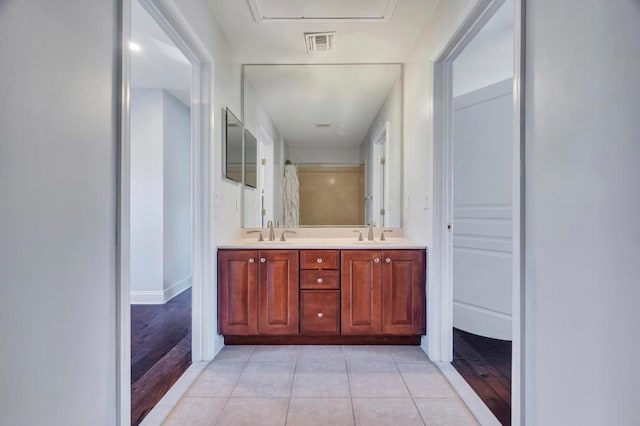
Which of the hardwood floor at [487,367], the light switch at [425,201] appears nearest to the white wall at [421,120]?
the light switch at [425,201]

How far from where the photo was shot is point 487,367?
213 centimetres

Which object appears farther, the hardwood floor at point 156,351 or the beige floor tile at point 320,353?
the beige floor tile at point 320,353

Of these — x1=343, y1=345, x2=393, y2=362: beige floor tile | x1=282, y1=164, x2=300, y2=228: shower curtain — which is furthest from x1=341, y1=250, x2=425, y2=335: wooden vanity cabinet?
x1=282, y1=164, x2=300, y2=228: shower curtain

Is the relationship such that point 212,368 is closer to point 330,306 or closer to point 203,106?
point 330,306

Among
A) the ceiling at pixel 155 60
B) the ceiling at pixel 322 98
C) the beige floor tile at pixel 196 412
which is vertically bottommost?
the beige floor tile at pixel 196 412

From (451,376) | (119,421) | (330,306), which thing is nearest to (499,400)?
(451,376)

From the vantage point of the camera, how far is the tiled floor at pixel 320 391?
62.9 inches

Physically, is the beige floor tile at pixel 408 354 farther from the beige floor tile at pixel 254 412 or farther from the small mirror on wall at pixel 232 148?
the small mirror on wall at pixel 232 148

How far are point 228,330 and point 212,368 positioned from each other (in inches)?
12.0
